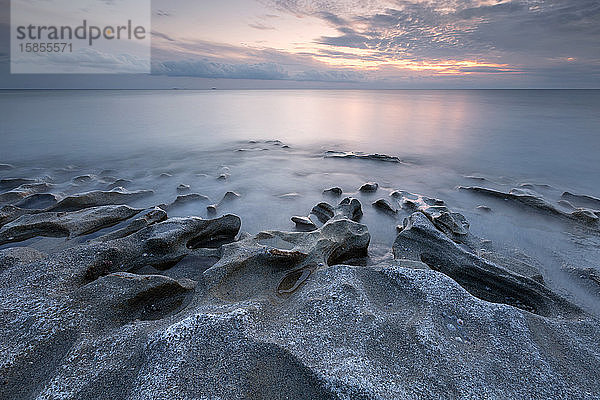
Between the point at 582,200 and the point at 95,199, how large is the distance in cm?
942

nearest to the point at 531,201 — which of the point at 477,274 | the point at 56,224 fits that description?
the point at 477,274

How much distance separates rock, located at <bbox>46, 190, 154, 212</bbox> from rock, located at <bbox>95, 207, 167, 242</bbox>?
119 cm

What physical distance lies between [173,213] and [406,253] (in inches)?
156

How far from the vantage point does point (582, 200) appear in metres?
5.98

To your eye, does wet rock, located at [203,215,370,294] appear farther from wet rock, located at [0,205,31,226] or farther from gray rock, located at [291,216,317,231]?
wet rock, located at [0,205,31,226]

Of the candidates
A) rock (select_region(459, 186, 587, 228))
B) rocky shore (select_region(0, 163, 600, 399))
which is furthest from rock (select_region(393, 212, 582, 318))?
rock (select_region(459, 186, 587, 228))

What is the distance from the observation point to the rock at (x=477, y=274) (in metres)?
2.96

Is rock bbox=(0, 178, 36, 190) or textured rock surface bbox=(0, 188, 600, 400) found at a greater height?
rock bbox=(0, 178, 36, 190)

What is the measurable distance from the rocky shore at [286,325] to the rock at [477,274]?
0.6 inches

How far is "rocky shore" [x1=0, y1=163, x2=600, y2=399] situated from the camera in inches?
75.2

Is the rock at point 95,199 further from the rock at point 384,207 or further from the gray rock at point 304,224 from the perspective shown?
the rock at point 384,207

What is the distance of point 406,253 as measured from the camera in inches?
146

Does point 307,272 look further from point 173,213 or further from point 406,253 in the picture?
point 173,213

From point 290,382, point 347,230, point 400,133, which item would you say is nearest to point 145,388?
point 290,382
